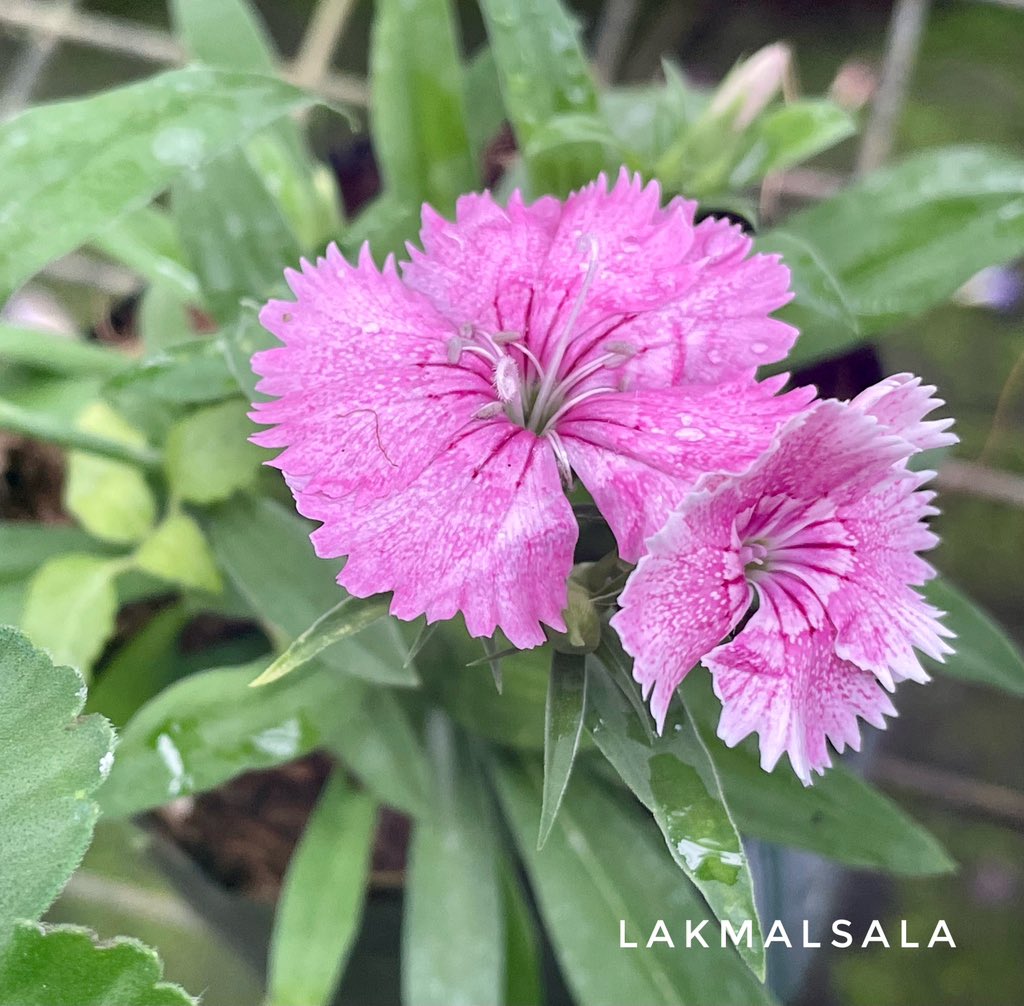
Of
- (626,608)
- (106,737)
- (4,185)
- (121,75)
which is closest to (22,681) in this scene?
(106,737)

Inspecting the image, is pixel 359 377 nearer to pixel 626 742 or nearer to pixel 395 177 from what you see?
pixel 626 742

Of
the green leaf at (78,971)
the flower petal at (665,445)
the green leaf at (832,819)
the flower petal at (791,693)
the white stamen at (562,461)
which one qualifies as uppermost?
the flower petal at (665,445)

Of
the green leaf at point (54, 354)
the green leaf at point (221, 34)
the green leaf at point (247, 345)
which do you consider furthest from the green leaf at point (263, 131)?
the green leaf at point (247, 345)

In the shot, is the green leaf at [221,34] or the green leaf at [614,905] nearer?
the green leaf at [614,905]

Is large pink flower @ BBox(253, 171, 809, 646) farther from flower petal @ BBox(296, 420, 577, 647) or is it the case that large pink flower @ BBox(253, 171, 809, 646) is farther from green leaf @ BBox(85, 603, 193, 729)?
green leaf @ BBox(85, 603, 193, 729)

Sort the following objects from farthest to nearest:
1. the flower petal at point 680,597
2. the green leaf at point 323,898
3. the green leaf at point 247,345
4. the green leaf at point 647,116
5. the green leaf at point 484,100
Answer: the green leaf at point 484,100, the green leaf at point 647,116, the green leaf at point 323,898, the green leaf at point 247,345, the flower petal at point 680,597

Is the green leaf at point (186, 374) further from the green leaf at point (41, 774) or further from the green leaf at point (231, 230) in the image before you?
the green leaf at point (41, 774)
